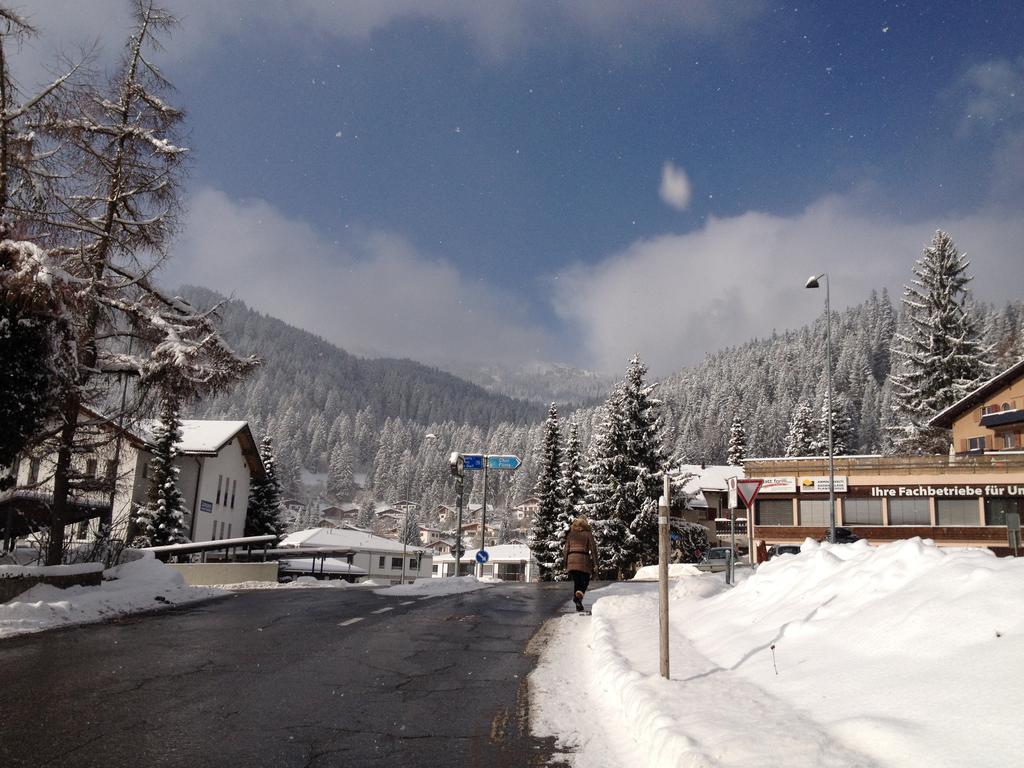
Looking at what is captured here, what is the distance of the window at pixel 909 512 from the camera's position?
4788 cm

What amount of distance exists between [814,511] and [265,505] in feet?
137

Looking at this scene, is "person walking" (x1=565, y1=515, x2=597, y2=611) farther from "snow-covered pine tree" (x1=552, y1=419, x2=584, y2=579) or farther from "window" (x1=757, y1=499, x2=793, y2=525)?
"window" (x1=757, y1=499, x2=793, y2=525)

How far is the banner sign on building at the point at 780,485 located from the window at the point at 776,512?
1.08m

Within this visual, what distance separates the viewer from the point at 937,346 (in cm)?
4903

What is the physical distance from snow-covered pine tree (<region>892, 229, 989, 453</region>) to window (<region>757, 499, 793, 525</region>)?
940 cm

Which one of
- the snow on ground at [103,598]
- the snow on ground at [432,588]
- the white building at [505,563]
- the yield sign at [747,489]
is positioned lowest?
the white building at [505,563]

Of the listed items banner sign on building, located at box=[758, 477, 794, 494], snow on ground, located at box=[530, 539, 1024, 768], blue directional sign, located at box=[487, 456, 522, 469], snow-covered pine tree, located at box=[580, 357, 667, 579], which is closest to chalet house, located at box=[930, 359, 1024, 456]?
banner sign on building, located at box=[758, 477, 794, 494]

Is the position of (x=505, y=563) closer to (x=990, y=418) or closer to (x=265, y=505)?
(x=265, y=505)

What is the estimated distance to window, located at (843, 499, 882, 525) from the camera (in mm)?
49438

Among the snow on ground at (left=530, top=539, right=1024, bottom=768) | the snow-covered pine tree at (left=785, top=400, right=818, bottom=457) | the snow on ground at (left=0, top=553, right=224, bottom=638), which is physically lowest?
the snow on ground at (left=0, top=553, right=224, bottom=638)

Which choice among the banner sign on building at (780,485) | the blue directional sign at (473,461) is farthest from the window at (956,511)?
the blue directional sign at (473,461)

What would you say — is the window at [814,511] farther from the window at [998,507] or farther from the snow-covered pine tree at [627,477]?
the snow-covered pine tree at [627,477]

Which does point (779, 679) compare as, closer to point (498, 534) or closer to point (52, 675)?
point (52, 675)

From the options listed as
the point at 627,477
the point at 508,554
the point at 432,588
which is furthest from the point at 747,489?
the point at 508,554
